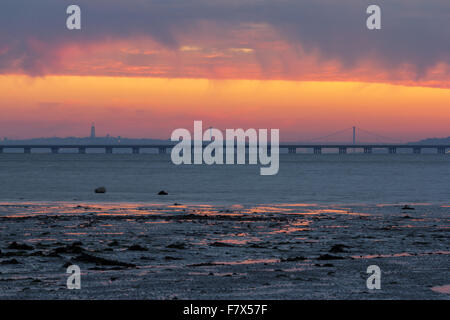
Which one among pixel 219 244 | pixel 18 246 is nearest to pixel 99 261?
pixel 18 246

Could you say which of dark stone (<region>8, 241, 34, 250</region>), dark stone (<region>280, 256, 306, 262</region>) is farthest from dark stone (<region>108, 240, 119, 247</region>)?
dark stone (<region>280, 256, 306, 262</region>)

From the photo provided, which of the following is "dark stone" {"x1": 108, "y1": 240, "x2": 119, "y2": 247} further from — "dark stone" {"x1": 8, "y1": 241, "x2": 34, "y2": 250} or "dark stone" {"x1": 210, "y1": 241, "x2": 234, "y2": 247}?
"dark stone" {"x1": 210, "y1": 241, "x2": 234, "y2": 247}

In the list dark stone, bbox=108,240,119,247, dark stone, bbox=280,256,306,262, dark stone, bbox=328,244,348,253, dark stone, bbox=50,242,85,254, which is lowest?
dark stone, bbox=280,256,306,262

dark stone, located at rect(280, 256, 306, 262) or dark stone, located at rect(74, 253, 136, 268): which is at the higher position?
dark stone, located at rect(74, 253, 136, 268)

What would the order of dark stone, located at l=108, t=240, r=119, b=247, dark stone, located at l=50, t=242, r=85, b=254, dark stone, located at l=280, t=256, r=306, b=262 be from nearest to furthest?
1. dark stone, located at l=280, t=256, r=306, b=262
2. dark stone, located at l=50, t=242, r=85, b=254
3. dark stone, located at l=108, t=240, r=119, b=247

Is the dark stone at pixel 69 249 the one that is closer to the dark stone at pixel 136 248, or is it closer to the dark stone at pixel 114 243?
the dark stone at pixel 136 248

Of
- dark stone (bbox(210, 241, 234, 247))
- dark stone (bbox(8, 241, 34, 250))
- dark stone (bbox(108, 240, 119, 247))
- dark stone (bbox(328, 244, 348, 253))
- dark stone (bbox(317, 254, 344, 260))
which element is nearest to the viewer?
dark stone (bbox(317, 254, 344, 260))

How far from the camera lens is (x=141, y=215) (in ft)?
113

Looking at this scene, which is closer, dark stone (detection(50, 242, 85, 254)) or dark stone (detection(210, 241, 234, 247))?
dark stone (detection(50, 242, 85, 254))

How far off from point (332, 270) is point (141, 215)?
62.2ft

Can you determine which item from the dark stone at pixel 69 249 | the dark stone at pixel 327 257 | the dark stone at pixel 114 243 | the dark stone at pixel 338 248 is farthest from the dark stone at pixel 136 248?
the dark stone at pixel 338 248

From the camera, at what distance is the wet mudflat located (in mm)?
13969
